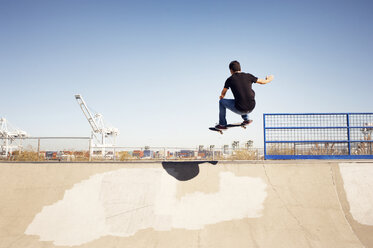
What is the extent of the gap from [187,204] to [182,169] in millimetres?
954

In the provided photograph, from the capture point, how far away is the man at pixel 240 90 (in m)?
3.95

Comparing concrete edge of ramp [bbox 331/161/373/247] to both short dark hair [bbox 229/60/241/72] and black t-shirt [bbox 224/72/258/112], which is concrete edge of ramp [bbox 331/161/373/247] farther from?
short dark hair [bbox 229/60/241/72]

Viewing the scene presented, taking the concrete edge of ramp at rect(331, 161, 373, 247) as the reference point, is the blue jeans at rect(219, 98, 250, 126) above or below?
above

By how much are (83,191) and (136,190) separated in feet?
4.10

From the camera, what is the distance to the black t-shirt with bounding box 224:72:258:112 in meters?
3.94

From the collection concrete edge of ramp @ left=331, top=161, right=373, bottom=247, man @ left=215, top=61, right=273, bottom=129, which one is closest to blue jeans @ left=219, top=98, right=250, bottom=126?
man @ left=215, top=61, right=273, bottom=129

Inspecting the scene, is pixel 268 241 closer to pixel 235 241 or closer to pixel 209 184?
pixel 235 241

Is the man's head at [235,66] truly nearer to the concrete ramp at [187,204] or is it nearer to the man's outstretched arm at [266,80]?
the man's outstretched arm at [266,80]

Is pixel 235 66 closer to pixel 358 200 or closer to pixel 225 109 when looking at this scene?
pixel 225 109

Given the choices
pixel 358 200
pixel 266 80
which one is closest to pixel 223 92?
pixel 266 80

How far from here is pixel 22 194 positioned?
541cm

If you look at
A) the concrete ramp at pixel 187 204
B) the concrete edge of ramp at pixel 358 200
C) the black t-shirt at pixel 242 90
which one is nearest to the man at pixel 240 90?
the black t-shirt at pixel 242 90

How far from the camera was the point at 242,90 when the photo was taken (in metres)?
3.94

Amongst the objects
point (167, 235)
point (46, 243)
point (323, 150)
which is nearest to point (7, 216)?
point (46, 243)
